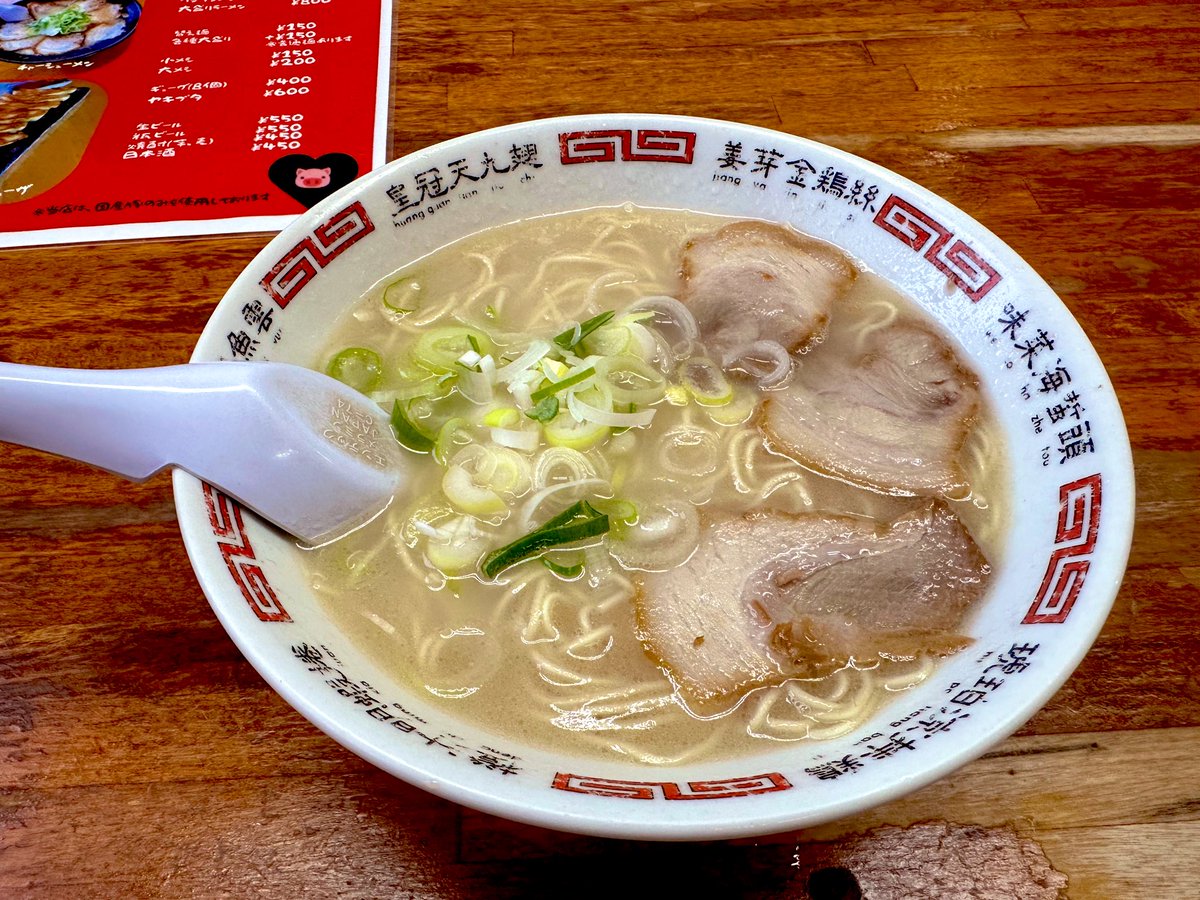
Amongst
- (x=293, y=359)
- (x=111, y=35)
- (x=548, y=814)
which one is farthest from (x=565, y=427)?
Answer: (x=111, y=35)

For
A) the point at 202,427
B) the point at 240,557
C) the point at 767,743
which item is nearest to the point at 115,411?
the point at 202,427

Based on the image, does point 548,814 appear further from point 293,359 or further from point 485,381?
point 293,359

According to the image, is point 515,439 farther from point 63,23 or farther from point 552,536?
point 63,23

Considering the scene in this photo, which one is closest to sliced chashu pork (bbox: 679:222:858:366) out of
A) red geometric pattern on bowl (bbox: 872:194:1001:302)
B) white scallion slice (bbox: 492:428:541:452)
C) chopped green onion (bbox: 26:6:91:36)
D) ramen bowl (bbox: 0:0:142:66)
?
red geometric pattern on bowl (bbox: 872:194:1001:302)

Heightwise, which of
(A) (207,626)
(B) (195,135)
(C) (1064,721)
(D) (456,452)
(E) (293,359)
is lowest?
(C) (1064,721)

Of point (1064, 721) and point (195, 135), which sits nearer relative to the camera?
point (1064, 721)
